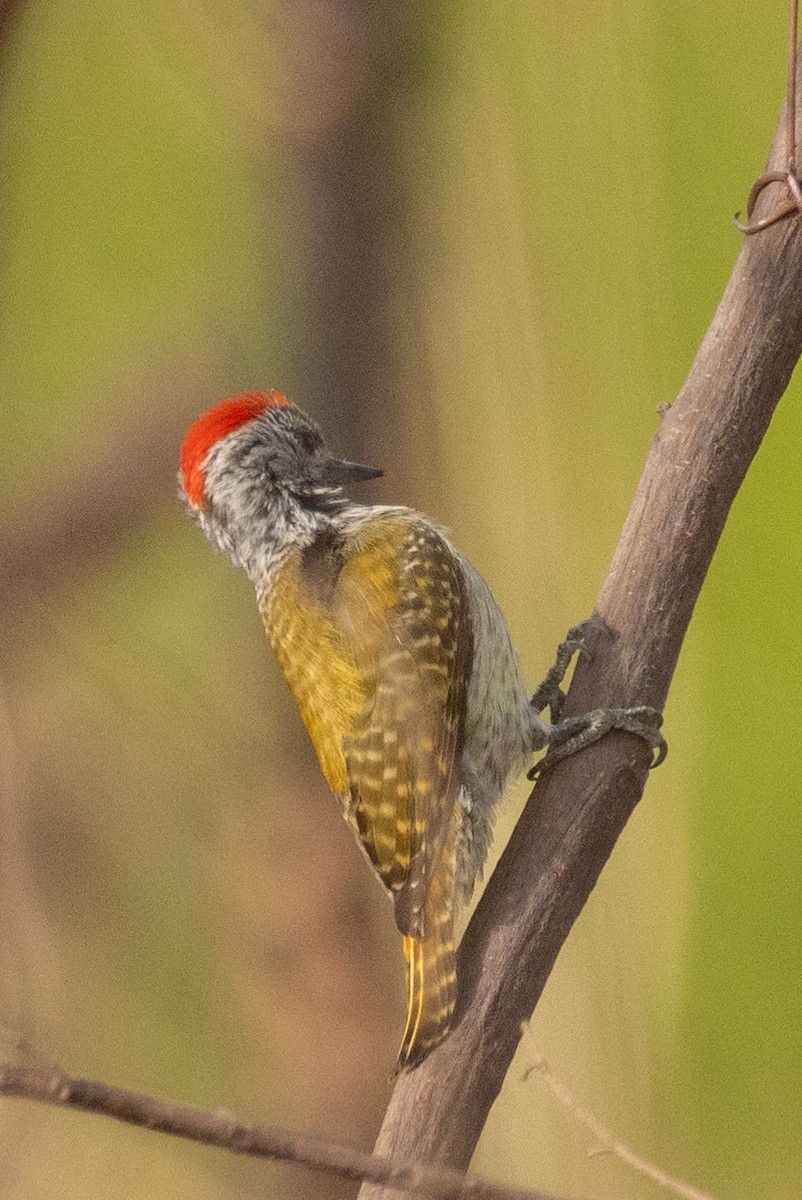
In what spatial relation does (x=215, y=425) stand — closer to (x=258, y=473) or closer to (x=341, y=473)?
(x=258, y=473)

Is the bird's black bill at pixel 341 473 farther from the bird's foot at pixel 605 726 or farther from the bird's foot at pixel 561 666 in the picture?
the bird's foot at pixel 605 726

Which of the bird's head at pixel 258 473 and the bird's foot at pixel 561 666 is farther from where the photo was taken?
the bird's head at pixel 258 473

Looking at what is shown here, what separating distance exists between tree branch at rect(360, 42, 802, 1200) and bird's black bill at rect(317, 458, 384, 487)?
0.67 metres

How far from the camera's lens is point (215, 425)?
231 centimetres

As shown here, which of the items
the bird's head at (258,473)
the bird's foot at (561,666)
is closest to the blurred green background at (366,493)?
the bird's head at (258,473)

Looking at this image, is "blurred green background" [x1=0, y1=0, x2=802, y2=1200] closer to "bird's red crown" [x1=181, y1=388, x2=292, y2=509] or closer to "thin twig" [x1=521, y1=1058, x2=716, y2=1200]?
"bird's red crown" [x1=181, y1=388, x2=292, y2=509]

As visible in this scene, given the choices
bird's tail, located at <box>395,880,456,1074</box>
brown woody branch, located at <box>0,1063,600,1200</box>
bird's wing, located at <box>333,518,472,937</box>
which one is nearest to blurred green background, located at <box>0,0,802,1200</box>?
bird's wing, located at <box>333,518,472,937</box>

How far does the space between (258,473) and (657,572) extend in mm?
842

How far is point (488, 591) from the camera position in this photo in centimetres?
228

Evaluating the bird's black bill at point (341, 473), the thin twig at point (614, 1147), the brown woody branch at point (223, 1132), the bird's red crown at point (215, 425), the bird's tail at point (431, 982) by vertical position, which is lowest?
the bird's tail at point (431, 982)

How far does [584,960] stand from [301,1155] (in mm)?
1935

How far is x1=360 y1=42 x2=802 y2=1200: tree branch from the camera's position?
174 cm

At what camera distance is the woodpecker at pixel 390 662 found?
6.56ft

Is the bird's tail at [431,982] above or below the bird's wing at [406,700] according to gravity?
below
